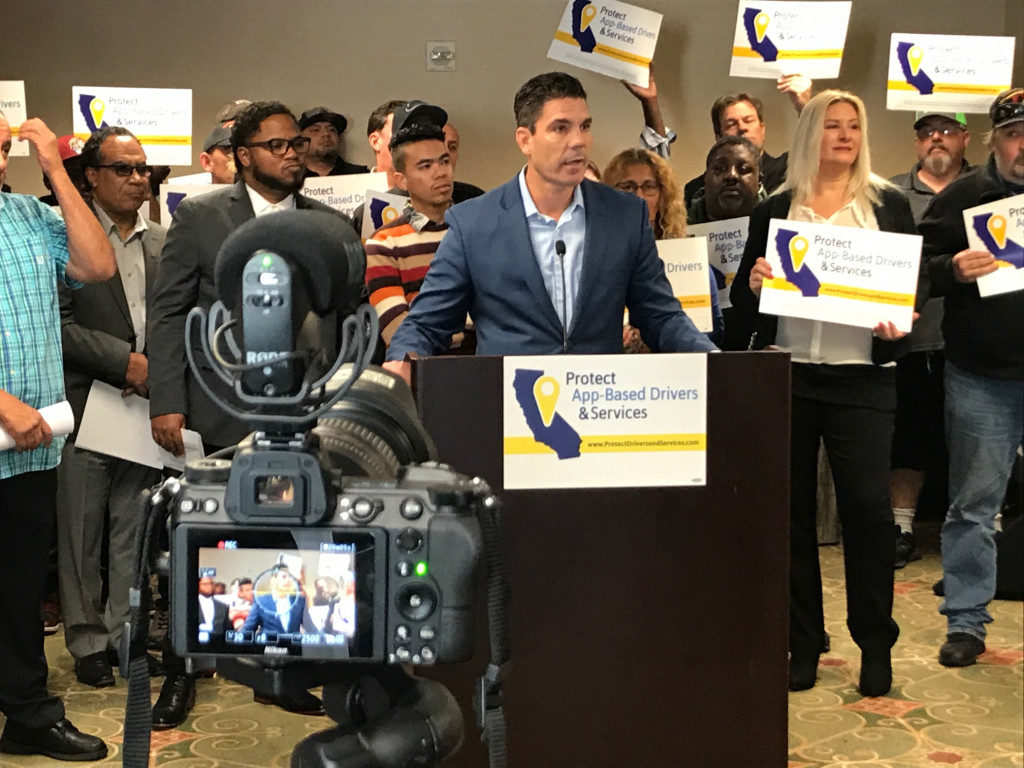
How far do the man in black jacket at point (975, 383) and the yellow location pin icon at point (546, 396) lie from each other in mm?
2005

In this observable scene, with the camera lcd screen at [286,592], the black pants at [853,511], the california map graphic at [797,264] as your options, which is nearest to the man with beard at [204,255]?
the california map graphic at [797,264]

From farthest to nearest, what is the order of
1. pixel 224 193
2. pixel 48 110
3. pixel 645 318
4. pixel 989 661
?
1. pixel 48 110
2. pixel 989 661
3. pixel 224 193
4. pixel 645 318

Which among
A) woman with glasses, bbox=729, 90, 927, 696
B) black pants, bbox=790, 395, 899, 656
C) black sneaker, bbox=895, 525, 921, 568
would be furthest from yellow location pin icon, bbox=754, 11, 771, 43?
black pants, bbox=790, 395, 899, 656

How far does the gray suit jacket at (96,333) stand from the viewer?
4.09 m

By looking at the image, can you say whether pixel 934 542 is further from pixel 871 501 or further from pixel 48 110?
pixel 48 110

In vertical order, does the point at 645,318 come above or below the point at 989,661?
above

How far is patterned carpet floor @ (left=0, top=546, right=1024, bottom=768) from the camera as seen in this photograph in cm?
344

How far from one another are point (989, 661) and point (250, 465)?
3524mm

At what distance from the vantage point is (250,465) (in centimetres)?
139

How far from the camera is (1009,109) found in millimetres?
4160

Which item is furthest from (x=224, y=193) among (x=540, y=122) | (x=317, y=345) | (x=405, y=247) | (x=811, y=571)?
(x=317, y=345)

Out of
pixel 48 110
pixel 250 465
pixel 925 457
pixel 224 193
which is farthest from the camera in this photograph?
pixel 48 110

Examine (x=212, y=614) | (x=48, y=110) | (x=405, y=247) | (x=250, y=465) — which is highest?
(x=48, y=110)

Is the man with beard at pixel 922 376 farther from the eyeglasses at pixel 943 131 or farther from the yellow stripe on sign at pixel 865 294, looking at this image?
the yellow stripe on sign at pixel 865 294
